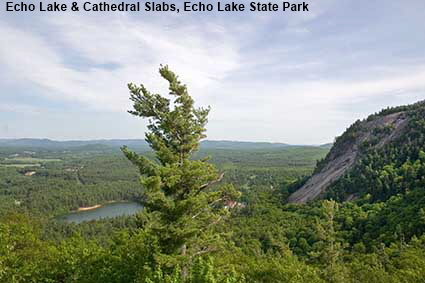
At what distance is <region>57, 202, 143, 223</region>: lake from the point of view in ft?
395

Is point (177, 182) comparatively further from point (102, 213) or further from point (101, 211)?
point (101, 211)

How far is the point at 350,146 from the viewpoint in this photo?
8794cm

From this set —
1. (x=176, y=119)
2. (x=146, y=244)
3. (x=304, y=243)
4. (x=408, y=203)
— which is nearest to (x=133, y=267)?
(x=146, y=244)

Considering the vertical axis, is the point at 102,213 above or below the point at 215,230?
below

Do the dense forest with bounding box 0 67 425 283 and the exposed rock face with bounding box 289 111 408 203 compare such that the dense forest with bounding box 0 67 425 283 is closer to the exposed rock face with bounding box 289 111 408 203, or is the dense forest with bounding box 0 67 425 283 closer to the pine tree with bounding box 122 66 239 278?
the pine tree with bounding box 122 66 239 278

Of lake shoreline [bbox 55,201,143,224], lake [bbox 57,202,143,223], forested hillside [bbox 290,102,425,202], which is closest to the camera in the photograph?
forested hillside [bbox 290,102,425,202]

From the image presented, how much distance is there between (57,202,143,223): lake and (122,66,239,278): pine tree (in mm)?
108097

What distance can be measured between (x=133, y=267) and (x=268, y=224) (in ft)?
150

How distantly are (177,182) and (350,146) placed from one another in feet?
263

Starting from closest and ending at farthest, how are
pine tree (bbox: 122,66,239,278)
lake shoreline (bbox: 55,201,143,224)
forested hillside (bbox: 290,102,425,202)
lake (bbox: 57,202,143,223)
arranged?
pine tree (bbox: 122,66,239,278) → forested hillside (bbox: 290,102,425,202) → lake (bbox: 57,202,143,223) → lake shoreline (bbox: 55,201,143,224)

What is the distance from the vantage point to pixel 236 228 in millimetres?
60812

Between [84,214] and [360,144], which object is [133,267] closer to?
[360,144]

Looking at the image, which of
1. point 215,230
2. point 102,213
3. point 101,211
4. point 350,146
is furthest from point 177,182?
point 101,211

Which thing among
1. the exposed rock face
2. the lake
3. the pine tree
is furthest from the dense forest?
the lake
